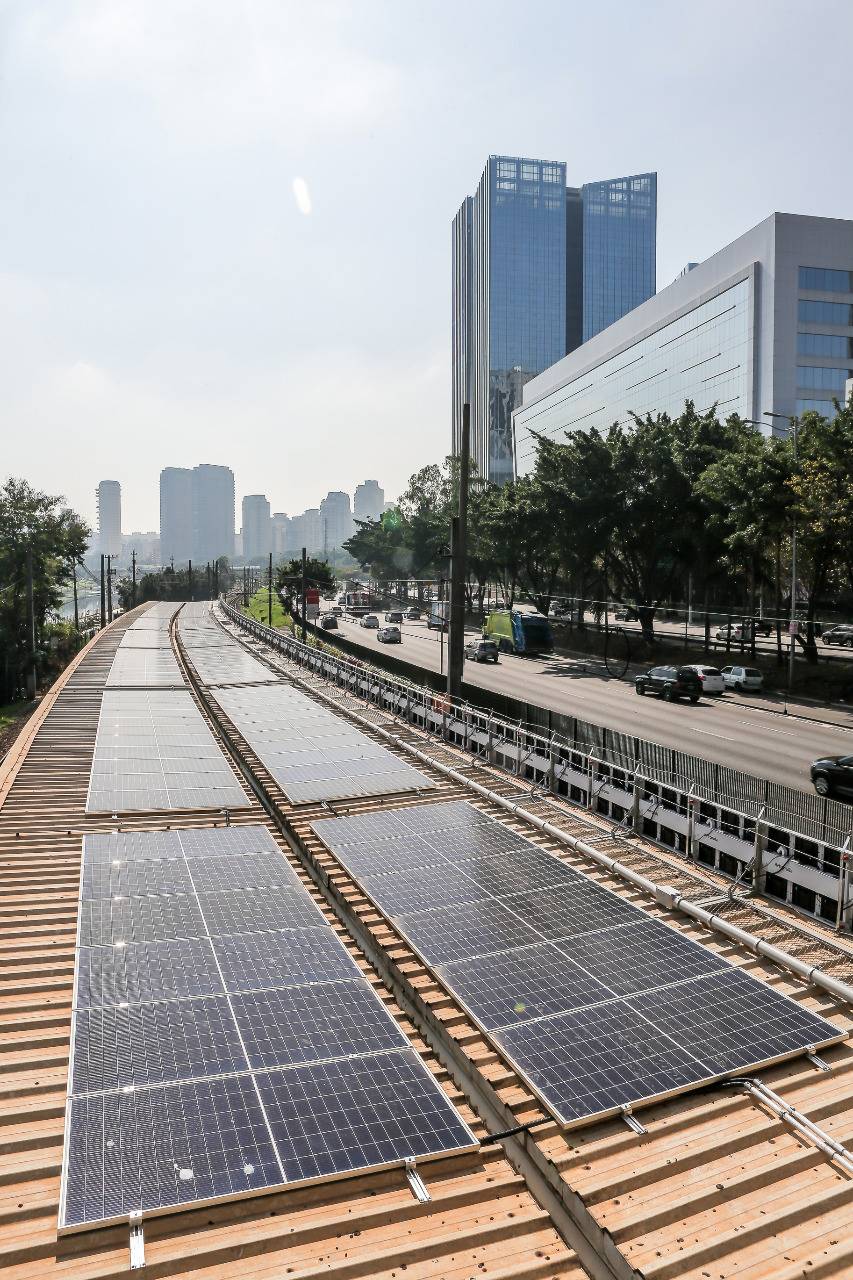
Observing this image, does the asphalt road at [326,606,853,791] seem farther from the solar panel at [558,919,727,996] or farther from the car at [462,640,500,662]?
the solar panel at [558,919,727,996]

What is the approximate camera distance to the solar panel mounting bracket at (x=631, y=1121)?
7.58m

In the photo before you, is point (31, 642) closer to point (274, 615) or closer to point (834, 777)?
point (274, 615)

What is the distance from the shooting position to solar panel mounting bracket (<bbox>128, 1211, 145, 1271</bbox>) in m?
6.11

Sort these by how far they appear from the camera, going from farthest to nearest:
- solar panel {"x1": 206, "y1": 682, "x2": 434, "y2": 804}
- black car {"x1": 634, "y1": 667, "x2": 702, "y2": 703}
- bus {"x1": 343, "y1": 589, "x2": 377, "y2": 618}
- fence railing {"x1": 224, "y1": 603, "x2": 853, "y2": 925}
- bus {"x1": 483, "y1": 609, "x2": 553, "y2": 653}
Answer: bus {"x1": 343, "y1": 589, "x2": 377, "y2": 618}
bus {"x1": 483, "y1": 609, "x2": 553, "y2": 653}
black car {"x1": 634, "y1": 667, "x2": 702, "y2": 703}
solar panel {"x1": 206, "y1": 682, "x2": 434, "y2": 804}
fence railing {"x1": 224, "y1": 603, "x2": 853, "y2": 925}

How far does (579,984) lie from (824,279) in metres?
99.2

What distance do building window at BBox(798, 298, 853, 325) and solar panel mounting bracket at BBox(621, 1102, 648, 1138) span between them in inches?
3852

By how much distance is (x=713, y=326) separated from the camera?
99.7 meters

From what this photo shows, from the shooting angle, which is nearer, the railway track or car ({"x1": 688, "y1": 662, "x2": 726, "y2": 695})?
the railway track

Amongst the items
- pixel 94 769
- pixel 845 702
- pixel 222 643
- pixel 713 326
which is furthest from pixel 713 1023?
pixel 713 326

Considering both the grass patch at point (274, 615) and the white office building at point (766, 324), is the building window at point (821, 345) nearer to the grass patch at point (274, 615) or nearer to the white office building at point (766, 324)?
the white office building at point (766, 324)

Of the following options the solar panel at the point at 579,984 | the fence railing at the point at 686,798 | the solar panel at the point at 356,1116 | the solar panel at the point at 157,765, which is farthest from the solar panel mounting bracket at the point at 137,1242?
the solar panel at the point at 157,765

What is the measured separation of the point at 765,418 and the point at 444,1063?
91.0 m

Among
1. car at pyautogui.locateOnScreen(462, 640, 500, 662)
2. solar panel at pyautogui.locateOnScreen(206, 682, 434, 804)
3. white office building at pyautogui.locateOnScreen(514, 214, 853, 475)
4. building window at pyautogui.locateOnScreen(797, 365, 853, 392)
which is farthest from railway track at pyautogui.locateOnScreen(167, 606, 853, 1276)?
building window at pyautogui.locateOnScreen(797, 365, 853, 392)

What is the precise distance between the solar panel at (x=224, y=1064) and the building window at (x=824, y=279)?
319 ft
